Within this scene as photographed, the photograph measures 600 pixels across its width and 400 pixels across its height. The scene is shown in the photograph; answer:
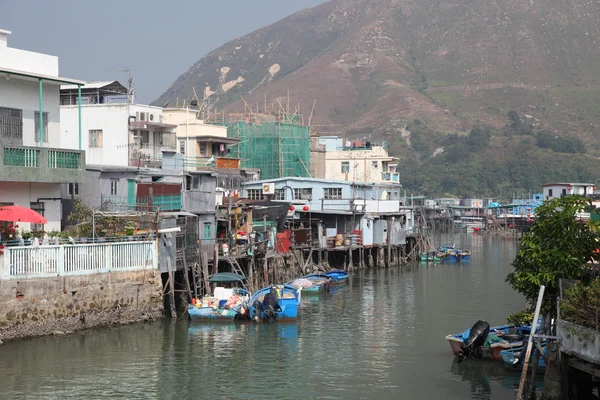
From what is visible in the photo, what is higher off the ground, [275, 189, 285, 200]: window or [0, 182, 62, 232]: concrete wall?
[275, 189, 285, 200]: window

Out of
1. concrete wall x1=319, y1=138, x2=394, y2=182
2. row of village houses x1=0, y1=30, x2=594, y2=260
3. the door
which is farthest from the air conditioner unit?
the door

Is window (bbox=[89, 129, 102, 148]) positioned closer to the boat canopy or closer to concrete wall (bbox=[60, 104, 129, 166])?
concrete wall (bbox=[60, 104, 129, 166])

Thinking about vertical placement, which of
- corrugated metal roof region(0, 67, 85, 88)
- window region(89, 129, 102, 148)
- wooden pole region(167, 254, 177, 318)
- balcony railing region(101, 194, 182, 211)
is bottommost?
wooden pole region(167, 254, 177, 318)

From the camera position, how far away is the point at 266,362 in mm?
31375

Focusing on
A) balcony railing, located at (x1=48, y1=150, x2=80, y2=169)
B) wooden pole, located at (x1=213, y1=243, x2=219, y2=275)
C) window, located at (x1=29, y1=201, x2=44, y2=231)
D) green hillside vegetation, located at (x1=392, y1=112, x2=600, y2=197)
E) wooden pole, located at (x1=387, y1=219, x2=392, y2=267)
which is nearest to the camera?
balcony railing, located at (x1=48, y1=150, x2=80, y2=169)

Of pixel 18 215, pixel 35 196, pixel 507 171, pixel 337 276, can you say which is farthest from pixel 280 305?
pixel 507 171

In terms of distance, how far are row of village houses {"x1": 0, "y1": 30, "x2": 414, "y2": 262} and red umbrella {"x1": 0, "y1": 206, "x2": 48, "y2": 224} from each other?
1.73m

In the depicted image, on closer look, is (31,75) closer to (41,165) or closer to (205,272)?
(41,165)

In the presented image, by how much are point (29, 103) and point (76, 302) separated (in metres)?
9.33

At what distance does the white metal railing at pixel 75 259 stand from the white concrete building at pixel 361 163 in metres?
51.0

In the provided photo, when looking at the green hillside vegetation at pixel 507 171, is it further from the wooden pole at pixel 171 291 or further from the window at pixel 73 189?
the window at pixel 73 189

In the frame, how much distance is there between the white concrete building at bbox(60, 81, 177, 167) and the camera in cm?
5200

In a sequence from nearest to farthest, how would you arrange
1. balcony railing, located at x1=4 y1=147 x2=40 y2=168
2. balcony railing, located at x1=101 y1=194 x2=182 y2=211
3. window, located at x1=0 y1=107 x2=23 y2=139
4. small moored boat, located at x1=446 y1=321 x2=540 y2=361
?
1. small moored boat, located at x1=446 y1=321 x2=540 y2=361
2. balcony railing, located at x1=4 y1=147 x2=40 y2=168
3. window, located at x1=0 y1=107 x2=23 y2=139
4. balcony railing, located at x1=101 y1=194 x2=182 y2=211

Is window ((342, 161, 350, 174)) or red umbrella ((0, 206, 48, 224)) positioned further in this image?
window ((342, 161, 350, 174))
